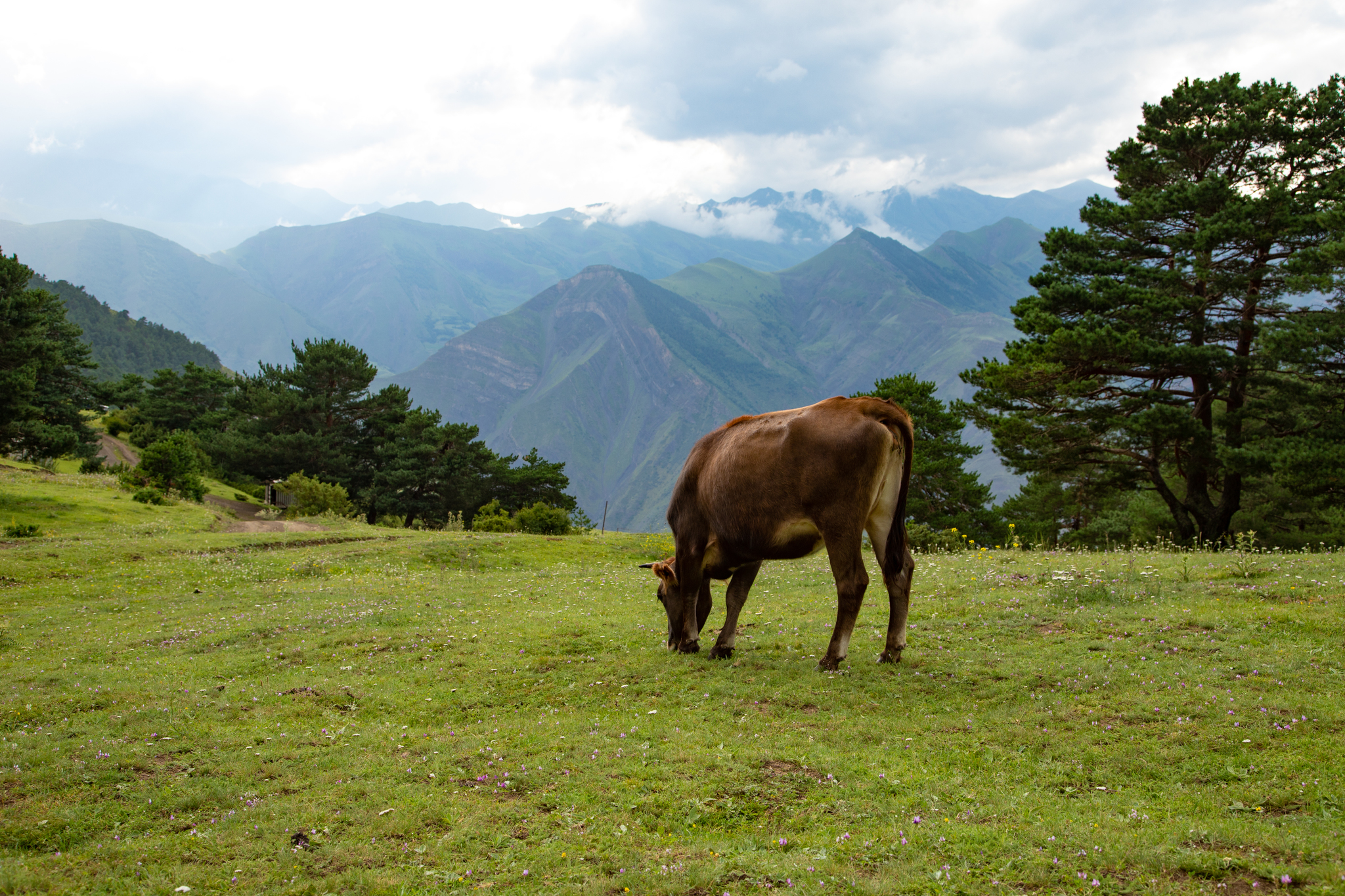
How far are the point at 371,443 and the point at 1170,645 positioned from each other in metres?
61.2

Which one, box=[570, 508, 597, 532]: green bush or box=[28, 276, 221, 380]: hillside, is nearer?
box=[570, 508, 597, 532]: green bush

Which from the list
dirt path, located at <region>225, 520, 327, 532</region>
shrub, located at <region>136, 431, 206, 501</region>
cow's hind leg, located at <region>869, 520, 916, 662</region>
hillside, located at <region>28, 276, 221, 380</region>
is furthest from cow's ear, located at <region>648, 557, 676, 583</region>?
hillside, located at <region>28, 276, 221, 380</region>

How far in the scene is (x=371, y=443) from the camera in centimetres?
6191

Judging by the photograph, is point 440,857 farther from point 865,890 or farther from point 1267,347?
point 1267,347

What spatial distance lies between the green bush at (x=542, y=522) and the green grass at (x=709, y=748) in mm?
27362

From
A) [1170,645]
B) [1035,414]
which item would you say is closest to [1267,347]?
[1035,414]

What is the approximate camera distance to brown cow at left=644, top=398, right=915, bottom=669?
357 inches

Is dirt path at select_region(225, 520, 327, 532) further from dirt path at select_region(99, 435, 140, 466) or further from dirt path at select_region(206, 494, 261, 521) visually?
dirt path at select_region(99, 435, 140, 466)

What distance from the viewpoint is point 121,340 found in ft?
482

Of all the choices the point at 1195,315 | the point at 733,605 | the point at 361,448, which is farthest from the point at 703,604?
the point at 361,448

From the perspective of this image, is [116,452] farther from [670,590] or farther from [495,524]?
[670,590]

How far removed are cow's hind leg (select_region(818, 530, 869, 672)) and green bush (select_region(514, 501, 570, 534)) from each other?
33.4 metres

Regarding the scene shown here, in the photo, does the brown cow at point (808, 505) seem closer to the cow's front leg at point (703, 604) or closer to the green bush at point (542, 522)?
the cow's front leg at point (703, 604)

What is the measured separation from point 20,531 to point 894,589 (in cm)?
2857
